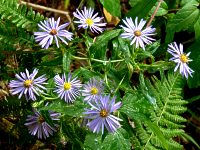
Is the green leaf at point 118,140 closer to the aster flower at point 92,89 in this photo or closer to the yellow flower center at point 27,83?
the aster flower at point 92,89

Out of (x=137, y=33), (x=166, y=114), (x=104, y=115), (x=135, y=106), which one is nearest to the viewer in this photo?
(x=104, y=115)

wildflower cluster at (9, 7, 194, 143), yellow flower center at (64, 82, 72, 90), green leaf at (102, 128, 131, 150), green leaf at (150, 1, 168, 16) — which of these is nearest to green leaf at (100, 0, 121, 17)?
green leaf at (150, 1, 168, 16)

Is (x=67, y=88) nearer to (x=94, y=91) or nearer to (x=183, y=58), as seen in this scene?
(x=94, y=91)

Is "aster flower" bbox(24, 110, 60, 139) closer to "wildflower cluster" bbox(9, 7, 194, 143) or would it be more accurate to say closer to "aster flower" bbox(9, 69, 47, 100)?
"wildflower cluster" bbox(9, 7, 194, 143)

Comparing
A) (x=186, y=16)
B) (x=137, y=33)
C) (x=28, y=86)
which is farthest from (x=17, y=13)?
(x=186, y=16)

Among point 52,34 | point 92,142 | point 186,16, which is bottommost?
point 92,142

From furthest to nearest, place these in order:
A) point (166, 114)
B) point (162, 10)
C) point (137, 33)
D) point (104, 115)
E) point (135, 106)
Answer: point (162, 10), point (166, 114), point (137, 33), point (135, 106), point (104, 115)
